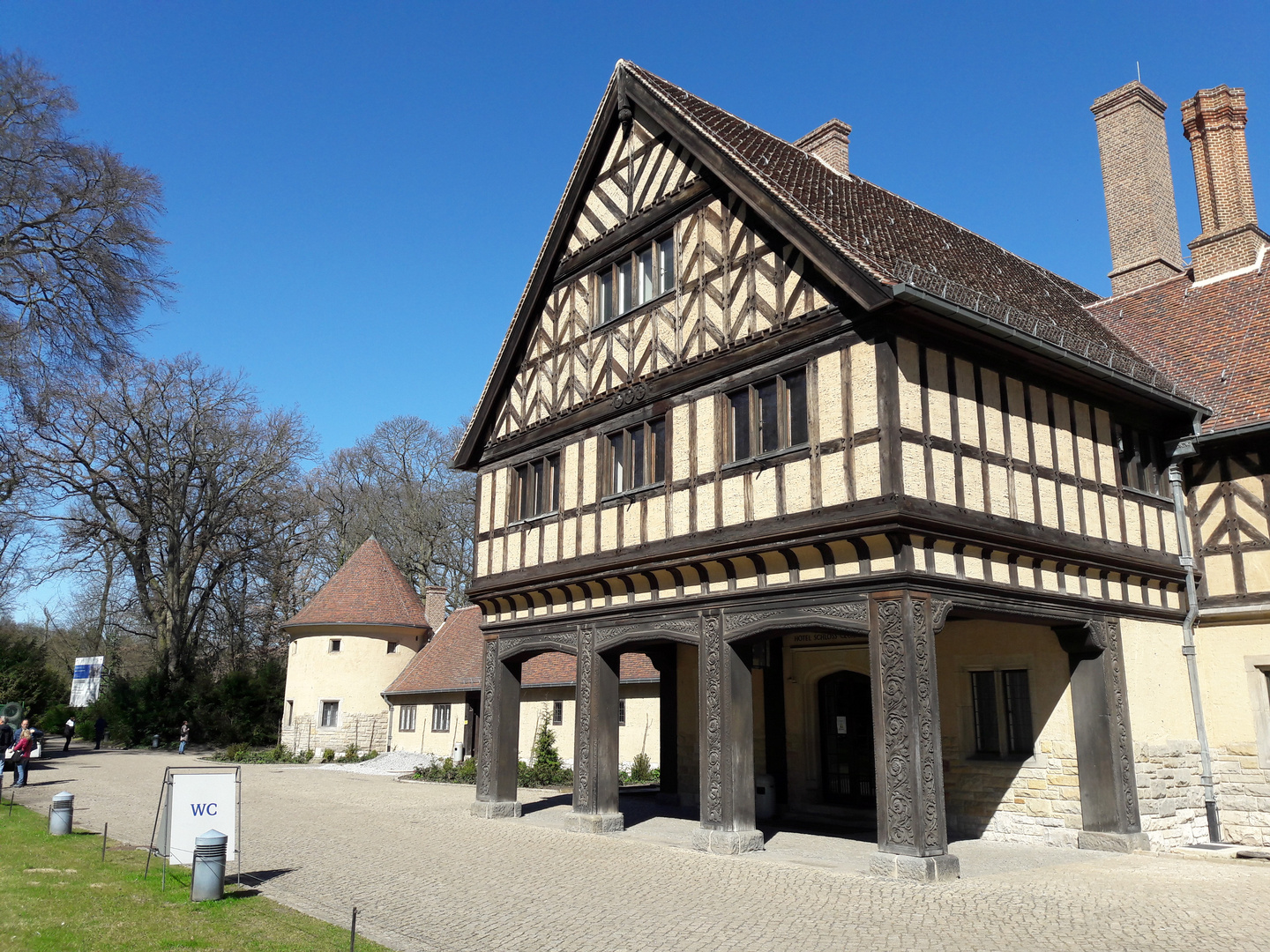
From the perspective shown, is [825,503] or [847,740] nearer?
[825,503]

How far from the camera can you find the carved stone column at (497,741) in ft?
57.0

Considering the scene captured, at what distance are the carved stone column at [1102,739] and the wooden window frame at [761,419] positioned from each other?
196 inches

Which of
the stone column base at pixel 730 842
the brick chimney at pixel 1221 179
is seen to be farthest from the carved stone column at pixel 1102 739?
the brick chimney at pixel 1221 179

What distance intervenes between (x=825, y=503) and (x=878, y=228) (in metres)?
4.96

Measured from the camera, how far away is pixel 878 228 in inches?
566

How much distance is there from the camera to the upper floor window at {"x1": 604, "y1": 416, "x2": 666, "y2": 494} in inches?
590

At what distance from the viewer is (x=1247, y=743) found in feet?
48.2

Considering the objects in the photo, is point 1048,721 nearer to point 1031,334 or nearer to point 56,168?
point 1031,334

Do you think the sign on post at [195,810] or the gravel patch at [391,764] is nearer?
the sign on post at [195,810]

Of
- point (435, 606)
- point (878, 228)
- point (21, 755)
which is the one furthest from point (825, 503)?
point (435, 606)

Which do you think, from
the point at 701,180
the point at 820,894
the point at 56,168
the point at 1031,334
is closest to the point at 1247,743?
the point at 1031,334

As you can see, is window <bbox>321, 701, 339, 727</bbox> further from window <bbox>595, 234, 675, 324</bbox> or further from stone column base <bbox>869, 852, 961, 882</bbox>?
stone column base <bbox>869, 852, 961, 882</bbox>

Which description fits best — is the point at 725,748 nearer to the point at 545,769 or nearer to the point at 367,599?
the point at 545,769

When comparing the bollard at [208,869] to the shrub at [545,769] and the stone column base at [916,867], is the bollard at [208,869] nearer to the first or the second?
the stone column base at [916,867]
